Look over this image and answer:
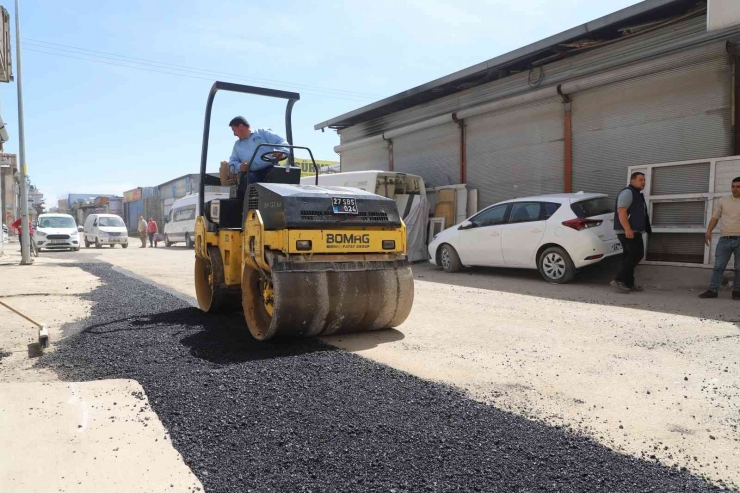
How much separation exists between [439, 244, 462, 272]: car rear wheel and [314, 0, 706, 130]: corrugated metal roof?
486cm

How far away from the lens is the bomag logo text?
4791mm

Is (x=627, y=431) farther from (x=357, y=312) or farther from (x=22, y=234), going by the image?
(x=22, y=234)

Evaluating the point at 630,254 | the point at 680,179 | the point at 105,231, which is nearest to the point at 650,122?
→ the point at 680,179

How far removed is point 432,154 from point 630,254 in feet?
27.4

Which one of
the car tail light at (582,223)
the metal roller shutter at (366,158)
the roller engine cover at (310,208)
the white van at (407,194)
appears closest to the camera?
the roller engine cover at (310,208)

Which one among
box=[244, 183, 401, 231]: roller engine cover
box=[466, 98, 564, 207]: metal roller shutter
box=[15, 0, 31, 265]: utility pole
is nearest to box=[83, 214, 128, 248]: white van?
box=[15, 0, 31, 265]: utility pole

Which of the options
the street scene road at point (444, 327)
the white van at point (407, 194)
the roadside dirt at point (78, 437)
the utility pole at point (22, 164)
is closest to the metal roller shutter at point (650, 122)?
the street scene road at point (444, 327)

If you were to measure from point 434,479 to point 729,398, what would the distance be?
2.30 metres

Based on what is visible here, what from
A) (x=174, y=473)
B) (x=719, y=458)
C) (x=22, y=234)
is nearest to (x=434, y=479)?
(x=174, y=473)

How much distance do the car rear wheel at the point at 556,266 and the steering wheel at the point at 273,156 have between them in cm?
533

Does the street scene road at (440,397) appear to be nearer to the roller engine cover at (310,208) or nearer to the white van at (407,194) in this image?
the roller engine cover at (310,208)

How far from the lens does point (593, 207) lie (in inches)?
361

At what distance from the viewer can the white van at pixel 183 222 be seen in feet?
79.9

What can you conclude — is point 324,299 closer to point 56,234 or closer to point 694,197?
point 694,197
